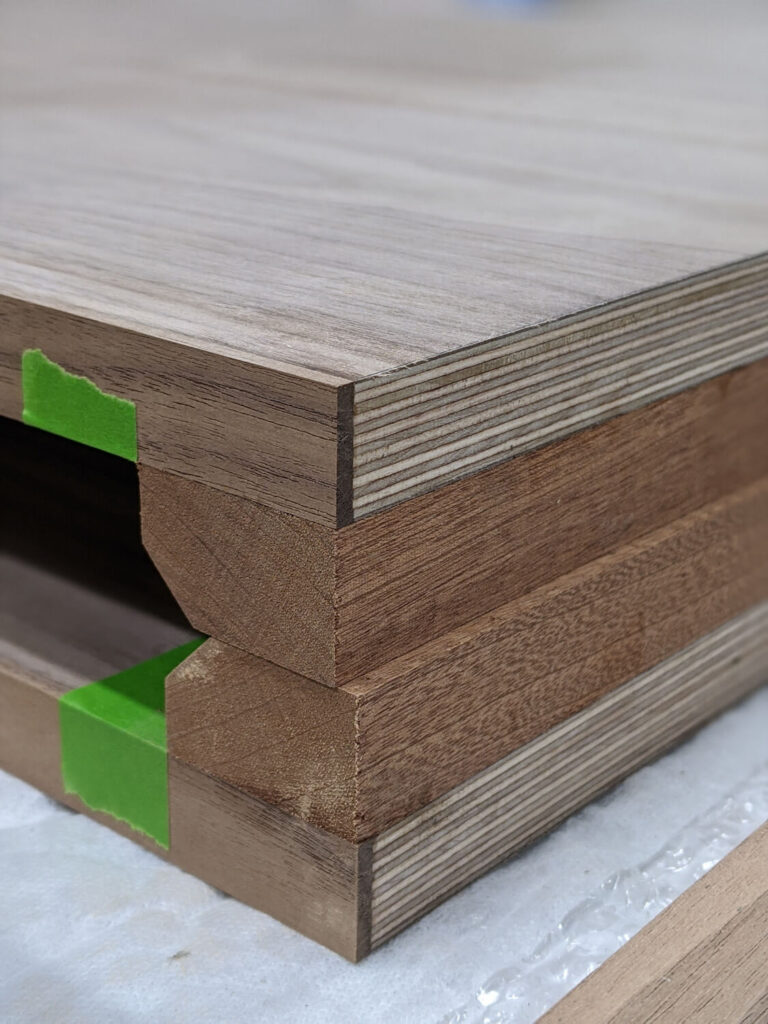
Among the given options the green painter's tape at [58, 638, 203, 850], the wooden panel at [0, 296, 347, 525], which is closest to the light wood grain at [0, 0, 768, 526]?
the wooden panel at [0, 296, 347, 525]

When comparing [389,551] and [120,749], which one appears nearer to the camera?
[389,551]

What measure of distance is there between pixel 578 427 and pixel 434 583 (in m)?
0.11

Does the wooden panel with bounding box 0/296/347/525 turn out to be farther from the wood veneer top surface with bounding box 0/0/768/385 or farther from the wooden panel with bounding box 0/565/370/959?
the wooden panel with bounding box 0/565/370/959

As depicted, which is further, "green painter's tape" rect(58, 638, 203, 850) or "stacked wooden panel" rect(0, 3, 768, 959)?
"green painter's tape" rect(58, 638, 203, 850)

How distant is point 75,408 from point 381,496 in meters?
0.16

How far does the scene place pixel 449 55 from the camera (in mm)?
1699

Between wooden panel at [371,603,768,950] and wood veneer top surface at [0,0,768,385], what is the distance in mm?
224

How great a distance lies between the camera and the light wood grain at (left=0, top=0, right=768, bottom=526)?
20.5 inches

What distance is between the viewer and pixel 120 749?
0.65m

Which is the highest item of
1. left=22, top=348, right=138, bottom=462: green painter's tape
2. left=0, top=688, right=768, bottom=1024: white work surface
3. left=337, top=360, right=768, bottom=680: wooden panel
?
left=22, top=348, right=138, bottom=462: green painter's tape

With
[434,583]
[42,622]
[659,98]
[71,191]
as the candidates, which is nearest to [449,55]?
[659,98]

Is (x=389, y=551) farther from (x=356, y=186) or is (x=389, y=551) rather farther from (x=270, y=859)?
(x=356, y=186)

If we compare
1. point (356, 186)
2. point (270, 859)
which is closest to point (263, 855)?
point (270, 859)

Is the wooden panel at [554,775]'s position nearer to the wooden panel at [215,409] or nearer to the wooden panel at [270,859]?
the wooden panel at [270,859]
